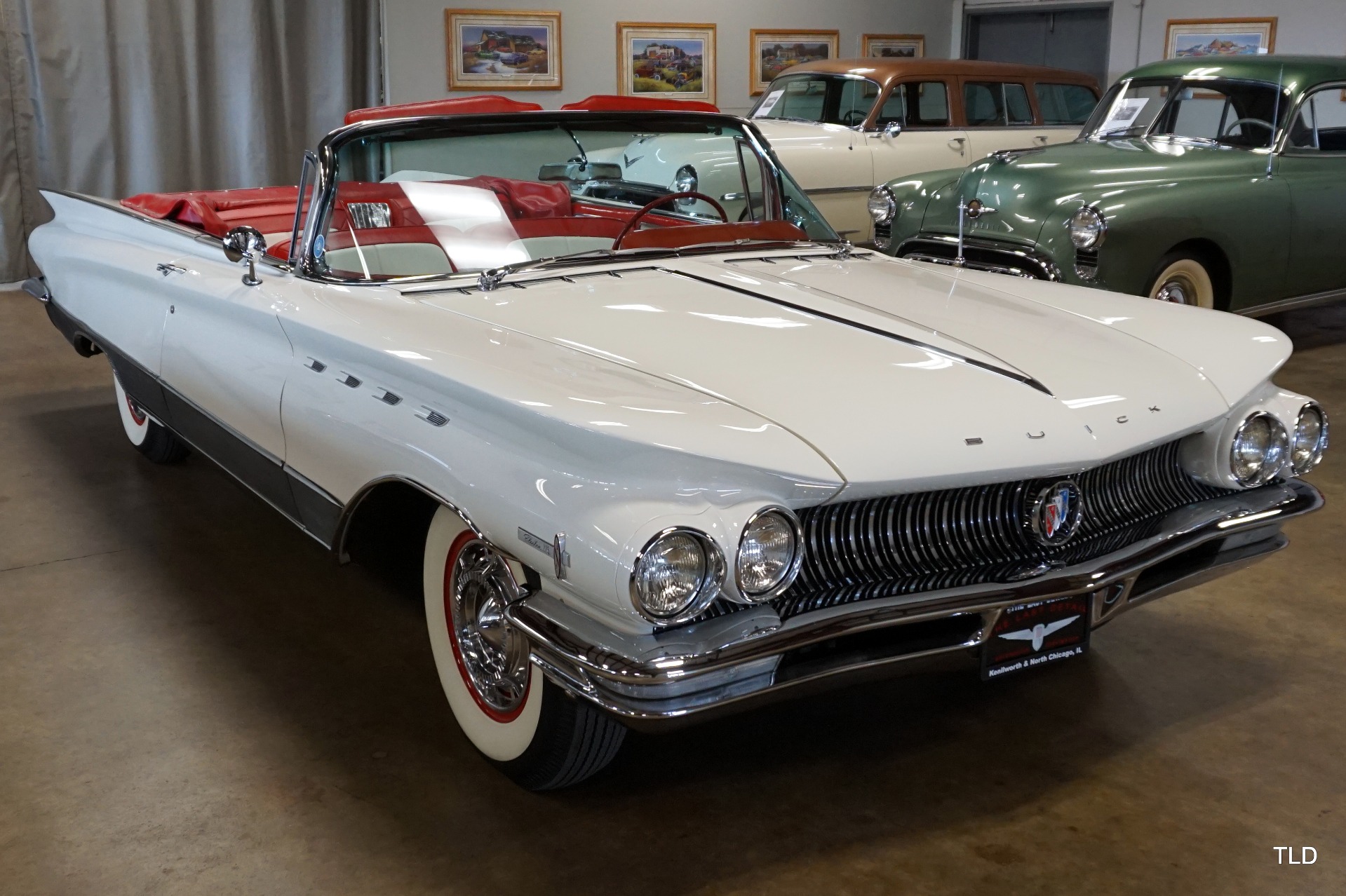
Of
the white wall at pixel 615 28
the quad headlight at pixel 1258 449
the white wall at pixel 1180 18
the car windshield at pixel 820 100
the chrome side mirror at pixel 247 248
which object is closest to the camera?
the quad headlight at pixel 1258 449

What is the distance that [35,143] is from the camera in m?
8.36

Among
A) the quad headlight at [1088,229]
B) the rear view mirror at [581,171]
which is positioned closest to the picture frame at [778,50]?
the quad headlight at [1088,229]

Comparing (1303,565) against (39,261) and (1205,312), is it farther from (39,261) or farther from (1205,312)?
(39,261)

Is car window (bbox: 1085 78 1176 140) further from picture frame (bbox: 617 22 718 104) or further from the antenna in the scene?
picture frame (bbox: 617 22 718 104)

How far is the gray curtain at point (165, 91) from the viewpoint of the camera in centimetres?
827

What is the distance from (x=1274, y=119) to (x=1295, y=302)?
91cm

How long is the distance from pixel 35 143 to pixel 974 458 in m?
8.20

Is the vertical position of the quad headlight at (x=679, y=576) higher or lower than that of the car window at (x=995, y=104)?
lower

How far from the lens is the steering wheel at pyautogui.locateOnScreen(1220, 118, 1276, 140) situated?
19.9ft

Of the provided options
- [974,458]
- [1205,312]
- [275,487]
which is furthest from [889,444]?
[275,487]

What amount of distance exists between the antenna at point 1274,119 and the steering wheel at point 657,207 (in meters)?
3.67

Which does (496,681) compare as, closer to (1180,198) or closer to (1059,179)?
(1059,179)

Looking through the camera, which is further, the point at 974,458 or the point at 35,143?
the point at 35,143

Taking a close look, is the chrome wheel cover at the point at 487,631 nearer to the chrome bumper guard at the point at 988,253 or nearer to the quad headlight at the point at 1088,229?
the chrome bumper guard at the point at 988,253
